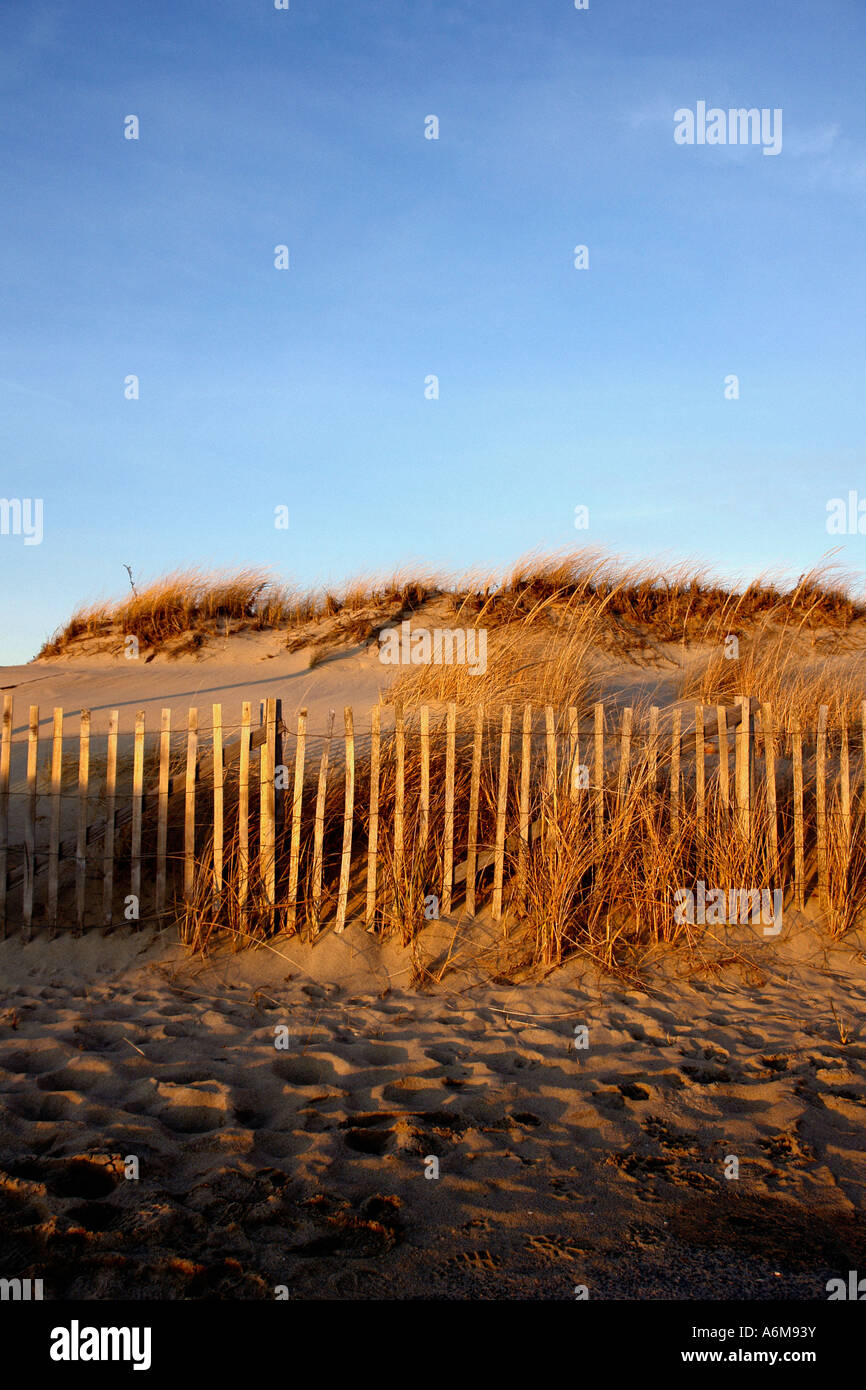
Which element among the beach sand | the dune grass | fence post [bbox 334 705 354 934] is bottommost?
the beach sand

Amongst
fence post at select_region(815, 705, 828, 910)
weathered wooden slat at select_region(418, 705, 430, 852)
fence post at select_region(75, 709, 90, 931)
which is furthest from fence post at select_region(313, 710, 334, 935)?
fence post at select_region(815, 705, 828, 910)

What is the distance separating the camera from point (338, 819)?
18.3 ft

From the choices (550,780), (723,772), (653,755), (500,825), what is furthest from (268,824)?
(723,772)

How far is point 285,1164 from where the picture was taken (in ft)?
9.13

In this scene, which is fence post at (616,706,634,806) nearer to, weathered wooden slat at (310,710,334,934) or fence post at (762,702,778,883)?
fence post at (762,702,778,883)

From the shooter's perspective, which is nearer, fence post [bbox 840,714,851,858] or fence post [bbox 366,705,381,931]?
fence post [bbox 366,705,381,931]

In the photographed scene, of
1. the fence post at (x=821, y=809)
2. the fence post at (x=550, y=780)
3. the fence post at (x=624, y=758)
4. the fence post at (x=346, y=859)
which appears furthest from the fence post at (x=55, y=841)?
the fence post at (x=821, y=809)

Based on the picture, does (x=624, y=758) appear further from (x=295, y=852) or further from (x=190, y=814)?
(x=190, y=814)

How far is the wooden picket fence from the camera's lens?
511 cm

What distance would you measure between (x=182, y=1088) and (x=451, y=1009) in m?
1.45

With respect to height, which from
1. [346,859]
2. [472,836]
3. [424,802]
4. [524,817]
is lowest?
[346,859]

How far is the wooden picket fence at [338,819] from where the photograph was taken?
201 inches
